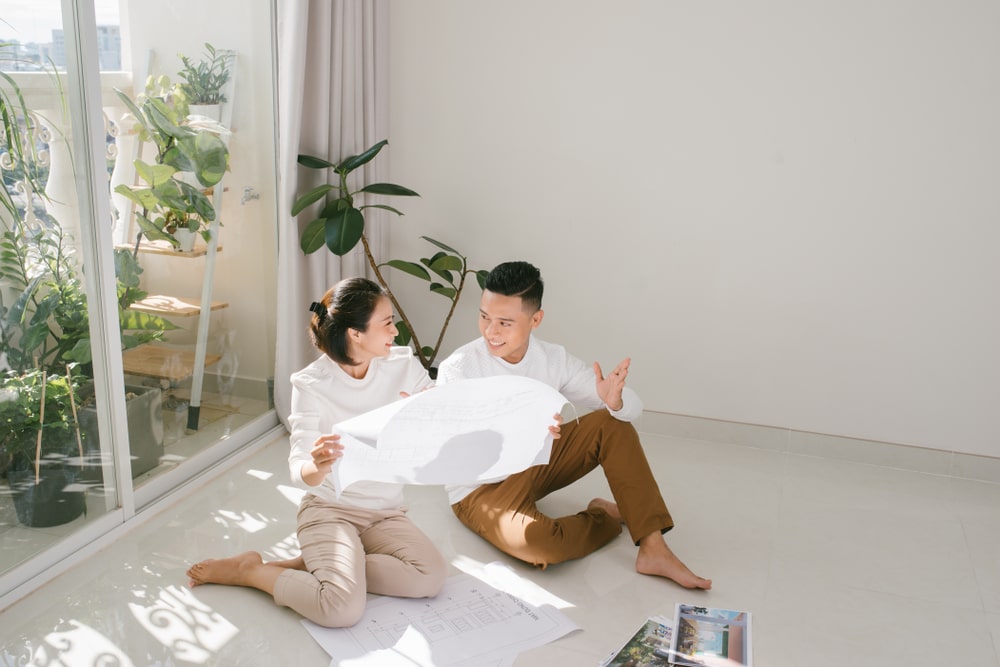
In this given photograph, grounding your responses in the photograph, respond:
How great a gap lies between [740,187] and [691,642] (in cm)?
177

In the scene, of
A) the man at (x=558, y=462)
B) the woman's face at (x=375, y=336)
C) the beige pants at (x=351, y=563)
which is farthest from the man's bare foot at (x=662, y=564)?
the woman's face at (x=375, y=336)

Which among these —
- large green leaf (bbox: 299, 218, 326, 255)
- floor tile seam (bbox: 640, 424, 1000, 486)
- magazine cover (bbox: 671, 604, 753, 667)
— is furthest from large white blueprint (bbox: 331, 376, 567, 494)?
floor tile seam (bbox: 640, 424, 1000, 486)

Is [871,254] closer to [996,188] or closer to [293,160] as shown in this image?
[996,188]

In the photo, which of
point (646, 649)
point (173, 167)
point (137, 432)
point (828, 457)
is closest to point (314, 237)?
point (173, 167)

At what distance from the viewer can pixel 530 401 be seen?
6.72 feet

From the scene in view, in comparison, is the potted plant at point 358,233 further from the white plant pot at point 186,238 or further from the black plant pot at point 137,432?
the black plant pot at point 137,432

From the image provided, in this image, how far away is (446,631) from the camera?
203 centimetres

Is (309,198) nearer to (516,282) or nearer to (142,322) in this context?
(142,322)

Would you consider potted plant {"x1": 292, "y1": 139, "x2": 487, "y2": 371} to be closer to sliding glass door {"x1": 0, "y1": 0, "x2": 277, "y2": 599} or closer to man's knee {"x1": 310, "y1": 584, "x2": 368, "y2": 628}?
sliding glass door {"x1": 0, "y1": 0, "x2": 277, "y2": 599}

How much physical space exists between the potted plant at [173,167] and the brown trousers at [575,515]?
123cm

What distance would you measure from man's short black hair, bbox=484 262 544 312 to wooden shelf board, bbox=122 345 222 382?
1.07 m

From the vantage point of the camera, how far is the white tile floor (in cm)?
200

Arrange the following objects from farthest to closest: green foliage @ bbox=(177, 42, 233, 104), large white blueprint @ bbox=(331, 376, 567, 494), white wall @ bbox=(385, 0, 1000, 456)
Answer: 1. white wall @ bbox=(385, 0, 1000, 456)
2. green foliage @ bbox=(177, 42, 233, 104)
3. large white blueprint @ bbox=(331, 376, 567, 494)

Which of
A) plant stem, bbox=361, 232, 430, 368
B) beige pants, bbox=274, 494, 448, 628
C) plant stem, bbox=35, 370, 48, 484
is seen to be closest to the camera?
beige pants, bbox=274, 494, 448, 628
